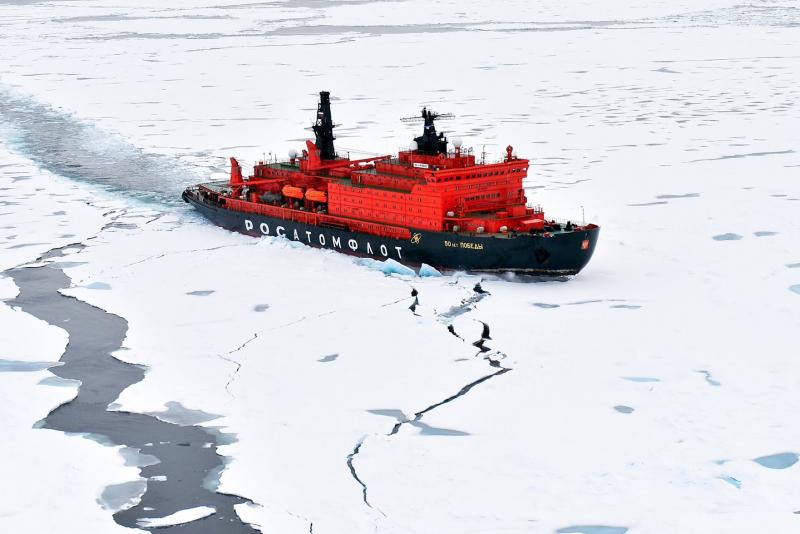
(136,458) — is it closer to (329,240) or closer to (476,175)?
(476,175)

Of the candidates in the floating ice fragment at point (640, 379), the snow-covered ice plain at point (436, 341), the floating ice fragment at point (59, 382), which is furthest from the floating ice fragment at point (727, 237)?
the floating ice fragment at point (59, 382)

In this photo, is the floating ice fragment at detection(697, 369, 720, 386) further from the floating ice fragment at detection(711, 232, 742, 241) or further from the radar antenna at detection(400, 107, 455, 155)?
the radar antenna at detection(400, 107, 455, 155)

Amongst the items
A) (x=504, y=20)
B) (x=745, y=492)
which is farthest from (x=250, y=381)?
(x=504, y=20)

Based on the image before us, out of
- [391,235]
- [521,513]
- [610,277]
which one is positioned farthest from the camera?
[391,235]

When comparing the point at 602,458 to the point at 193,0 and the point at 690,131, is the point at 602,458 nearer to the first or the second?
the point at 690,131

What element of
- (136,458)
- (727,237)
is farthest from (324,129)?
(136,458)

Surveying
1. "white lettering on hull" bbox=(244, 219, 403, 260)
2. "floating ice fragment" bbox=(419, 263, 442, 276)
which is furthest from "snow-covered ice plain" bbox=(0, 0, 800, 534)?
"white lettering on hull" bbox=(244, 219, 403, 260)
